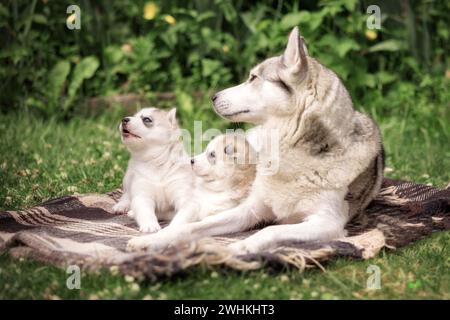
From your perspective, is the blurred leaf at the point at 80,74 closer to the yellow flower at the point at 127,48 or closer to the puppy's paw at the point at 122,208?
the yellow flower at the point at 127,48

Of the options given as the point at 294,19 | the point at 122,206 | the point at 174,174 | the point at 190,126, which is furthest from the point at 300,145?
the point at 294,19

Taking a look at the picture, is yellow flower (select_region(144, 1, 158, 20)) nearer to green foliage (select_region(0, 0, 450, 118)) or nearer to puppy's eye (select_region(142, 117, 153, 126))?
green foliage (select_region(0, 0, 450, 118))

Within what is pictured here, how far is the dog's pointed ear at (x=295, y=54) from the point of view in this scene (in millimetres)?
4137

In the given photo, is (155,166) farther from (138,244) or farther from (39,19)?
(39,19)

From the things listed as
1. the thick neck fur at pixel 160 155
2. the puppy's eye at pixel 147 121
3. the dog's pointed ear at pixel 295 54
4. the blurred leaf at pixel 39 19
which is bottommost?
the thick neck fur at pixel 160 155

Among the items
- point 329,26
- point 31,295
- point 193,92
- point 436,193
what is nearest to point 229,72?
point 193,92

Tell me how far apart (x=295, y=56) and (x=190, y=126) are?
11.0 ft

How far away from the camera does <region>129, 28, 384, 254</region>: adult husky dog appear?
165 inches

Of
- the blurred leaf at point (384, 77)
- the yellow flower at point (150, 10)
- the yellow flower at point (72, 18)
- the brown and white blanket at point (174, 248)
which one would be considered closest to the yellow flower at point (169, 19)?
the yellow flower at point (150, 10)

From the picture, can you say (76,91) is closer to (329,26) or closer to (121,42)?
(121,42)

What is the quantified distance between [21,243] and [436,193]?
282 cm

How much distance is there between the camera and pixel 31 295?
331 centimetres

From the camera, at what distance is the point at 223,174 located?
4543 millimetres

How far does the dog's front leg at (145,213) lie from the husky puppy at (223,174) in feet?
0.65
